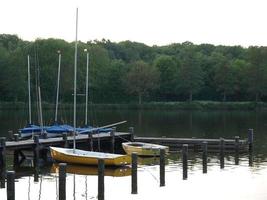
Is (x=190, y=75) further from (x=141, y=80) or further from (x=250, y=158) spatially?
(x=250, y=158)

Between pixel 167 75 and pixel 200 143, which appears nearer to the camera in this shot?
pixel 200 143

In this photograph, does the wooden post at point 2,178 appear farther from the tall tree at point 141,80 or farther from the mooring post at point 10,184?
the tall tree at point 141,80

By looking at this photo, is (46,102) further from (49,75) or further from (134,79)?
(134,79)

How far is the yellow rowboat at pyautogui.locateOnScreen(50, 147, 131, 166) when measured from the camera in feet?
132

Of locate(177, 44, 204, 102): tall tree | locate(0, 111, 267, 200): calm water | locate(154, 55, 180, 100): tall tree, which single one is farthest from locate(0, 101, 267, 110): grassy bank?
locate(0, 111, 267, 200): calm water

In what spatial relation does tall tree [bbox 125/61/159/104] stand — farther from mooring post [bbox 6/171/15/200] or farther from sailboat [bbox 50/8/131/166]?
mooring post [bbox 6/171/15/200]

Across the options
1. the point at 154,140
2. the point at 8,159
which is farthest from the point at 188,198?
the point at 154,140

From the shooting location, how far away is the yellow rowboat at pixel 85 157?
132 feet

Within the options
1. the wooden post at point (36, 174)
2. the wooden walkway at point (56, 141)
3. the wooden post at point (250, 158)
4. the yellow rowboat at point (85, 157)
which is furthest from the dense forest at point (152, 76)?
the wooden post at point (36, 174)

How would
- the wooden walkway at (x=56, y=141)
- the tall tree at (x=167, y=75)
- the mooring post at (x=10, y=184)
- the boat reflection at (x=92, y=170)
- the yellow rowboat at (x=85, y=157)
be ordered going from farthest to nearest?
the tall tree at (x=167, y=75)
the wooden walkway at (x=56, y=141)
the yellow rowboat at (x=85, y=157)
the boat reflection at (x=92, y=170)
the mooring post at (x=10, y=184)

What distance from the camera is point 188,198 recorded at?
3053cm

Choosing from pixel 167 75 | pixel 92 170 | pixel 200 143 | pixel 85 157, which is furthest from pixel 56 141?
pixel 167 75

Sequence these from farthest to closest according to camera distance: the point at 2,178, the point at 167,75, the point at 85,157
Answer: the point at 167,75 → the point at 85,157 → the point at 2,178

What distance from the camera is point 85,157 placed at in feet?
134
